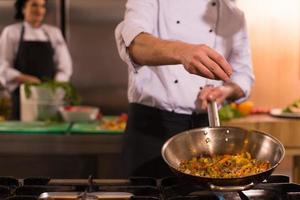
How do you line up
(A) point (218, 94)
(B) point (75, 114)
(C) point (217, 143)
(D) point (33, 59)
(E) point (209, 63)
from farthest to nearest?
(D) point (33, 59) < (B) point (75, 114) < (A) point (218, 94) < (C) point (217, 143) < (E) point (209, 63)

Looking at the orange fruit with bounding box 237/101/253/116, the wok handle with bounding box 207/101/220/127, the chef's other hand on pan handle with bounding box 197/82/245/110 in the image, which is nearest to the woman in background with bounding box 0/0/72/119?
the orange fruit with bounding box 237/101/253/116

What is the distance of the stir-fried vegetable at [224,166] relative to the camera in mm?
1356

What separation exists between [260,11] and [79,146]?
7.67 feet

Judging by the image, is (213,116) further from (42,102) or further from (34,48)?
(34,48)

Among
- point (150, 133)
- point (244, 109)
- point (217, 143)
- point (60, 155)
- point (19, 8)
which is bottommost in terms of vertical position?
point (60, 155)

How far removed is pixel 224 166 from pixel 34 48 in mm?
2986

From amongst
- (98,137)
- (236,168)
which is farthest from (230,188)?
(98,137)

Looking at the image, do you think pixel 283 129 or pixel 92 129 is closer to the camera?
pixel 92 129

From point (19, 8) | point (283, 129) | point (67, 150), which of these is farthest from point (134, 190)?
point (19, 8)

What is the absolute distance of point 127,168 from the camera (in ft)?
6.71

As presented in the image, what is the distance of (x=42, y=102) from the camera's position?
10.0ft

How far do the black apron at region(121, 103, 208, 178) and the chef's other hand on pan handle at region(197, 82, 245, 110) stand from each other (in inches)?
3.4

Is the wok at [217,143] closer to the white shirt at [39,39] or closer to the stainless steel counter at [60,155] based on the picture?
the stainless steel counter at [60,155]

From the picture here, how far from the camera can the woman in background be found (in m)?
4.12
